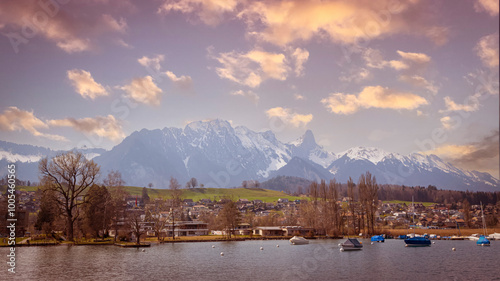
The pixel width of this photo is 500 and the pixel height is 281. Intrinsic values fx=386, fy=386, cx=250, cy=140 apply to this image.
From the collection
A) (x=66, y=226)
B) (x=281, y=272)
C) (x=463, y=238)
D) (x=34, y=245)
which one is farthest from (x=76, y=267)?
(x=463, y=238)

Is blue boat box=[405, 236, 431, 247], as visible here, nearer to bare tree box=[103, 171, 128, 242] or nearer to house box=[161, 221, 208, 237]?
bare tree box=[103, 171, 128, 242]

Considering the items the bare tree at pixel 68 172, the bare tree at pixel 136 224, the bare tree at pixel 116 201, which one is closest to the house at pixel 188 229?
the bare tree at pixel 136 224

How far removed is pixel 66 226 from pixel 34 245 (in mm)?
16461

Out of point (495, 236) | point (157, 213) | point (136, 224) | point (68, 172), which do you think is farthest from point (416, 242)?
point (68, 172)

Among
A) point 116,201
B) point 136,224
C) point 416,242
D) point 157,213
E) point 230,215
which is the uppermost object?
point 116,201

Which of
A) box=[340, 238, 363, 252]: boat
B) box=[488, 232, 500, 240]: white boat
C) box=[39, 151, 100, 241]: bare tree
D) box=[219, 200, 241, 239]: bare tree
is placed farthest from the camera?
box=[488, 232, 500, 240]: white boat

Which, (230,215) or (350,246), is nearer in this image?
(350,246)

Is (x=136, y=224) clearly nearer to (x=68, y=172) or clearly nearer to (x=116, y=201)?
(x=116, y=201)

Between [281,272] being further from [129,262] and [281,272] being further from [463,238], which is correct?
[463,238]

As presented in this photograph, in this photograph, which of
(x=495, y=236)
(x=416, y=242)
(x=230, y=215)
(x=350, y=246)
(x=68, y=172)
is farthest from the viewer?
(x=495, y=236)

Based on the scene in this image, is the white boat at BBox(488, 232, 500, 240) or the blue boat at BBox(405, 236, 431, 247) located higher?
the blue boat at BBox(405, 236, 431, 247)

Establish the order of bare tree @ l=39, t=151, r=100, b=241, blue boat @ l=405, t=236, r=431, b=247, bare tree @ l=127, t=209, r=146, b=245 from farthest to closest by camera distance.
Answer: blue boat @ l=405, t=236, r=431, b=247, bare tree @ l=127, t=209, r=146, b=245, bare tree @ l=39, t=151, r=100, b=241

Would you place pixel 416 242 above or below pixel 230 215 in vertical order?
below

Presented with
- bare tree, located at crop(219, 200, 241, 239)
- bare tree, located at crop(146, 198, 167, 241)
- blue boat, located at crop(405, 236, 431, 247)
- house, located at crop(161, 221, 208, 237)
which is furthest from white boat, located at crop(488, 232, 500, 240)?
bare tree, located at crop(146, 198, 167, 241)
